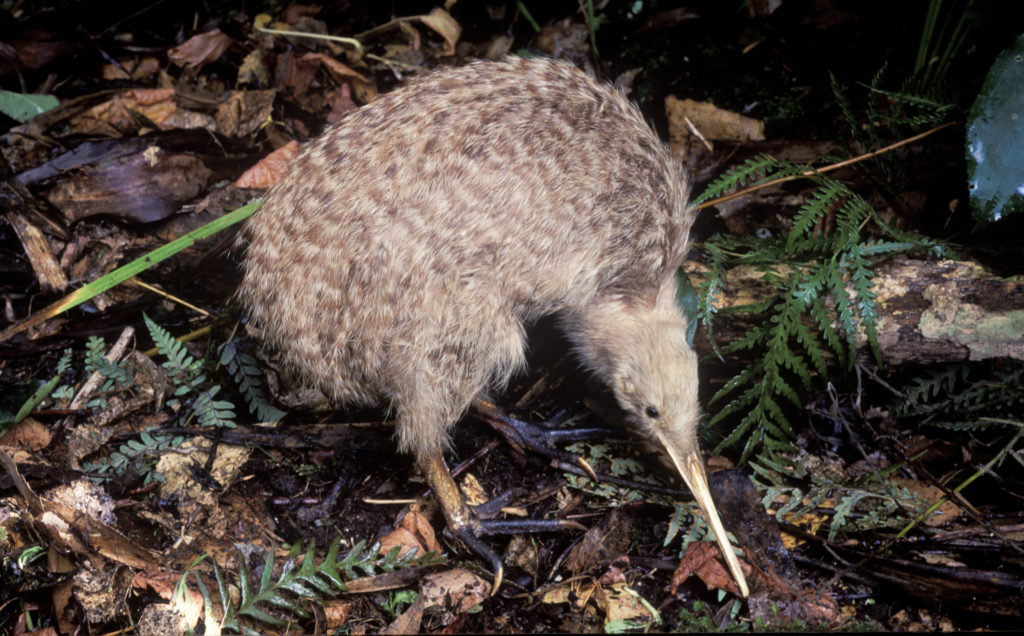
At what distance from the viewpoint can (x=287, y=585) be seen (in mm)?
2193

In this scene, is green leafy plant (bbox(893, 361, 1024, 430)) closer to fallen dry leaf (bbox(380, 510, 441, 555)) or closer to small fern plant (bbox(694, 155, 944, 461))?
small fern plant (bbox(694, 155, 944, 461))

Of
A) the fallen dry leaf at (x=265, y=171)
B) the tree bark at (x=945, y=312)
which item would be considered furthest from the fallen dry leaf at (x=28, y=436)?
the tree bark at (x=945, y=312)

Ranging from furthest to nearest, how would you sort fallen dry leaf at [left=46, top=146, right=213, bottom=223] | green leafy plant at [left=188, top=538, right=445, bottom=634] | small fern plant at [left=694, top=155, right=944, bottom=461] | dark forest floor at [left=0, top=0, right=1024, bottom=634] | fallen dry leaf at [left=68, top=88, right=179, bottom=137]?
1. fallen dry leaf at [left=68, top=88, right=179, bottom=137]
2. fallen dry leaf at [left=46, top=146, right=213, bottom=223]
3. small fern plant at [left=694, top=155, right=944, bottom=461]
4. dark forest floor at [left=0, top=0, right=1024, bottom=634]
5. green leafy plant at [left=188, top=538, right=445, bottom=634]

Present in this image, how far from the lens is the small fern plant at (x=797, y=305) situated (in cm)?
239

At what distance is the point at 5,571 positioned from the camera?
2270 mm

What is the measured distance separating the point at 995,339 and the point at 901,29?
1.73 meters

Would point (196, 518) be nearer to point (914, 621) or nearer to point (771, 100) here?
point (914, 621)

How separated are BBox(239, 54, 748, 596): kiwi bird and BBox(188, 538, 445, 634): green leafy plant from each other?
363 mm

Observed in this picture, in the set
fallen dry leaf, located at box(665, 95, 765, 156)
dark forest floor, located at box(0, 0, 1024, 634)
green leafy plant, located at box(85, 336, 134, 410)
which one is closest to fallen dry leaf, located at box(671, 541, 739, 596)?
dark forest floor, located at box(0, 0, 1024, 634)

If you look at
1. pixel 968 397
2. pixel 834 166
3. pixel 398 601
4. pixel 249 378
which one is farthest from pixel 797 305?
pixel 249 378

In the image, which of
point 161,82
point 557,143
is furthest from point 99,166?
point 557,143

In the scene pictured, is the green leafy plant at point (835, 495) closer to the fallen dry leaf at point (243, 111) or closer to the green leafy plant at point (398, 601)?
the green leafy plant at point (398, 601)

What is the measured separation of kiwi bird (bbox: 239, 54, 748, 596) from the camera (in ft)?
7.66

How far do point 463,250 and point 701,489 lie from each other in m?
1.21
